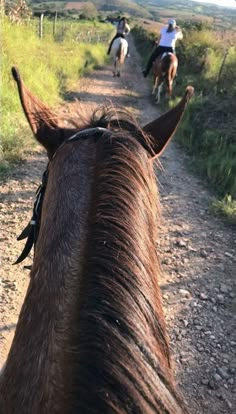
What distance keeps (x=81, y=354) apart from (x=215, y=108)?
7.77 meters

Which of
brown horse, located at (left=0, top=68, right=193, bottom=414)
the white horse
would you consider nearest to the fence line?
the white horse

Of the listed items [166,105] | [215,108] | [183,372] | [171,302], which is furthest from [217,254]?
[166,105]

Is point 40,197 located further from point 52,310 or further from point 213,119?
point 213,119

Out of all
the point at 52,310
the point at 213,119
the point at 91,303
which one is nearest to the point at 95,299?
the point at 91,303

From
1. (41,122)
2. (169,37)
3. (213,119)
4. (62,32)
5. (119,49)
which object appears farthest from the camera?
(62,32)

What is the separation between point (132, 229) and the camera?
114cm

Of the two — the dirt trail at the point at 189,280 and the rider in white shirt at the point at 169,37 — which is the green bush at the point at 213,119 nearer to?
the dirt trail at the point at 189,280

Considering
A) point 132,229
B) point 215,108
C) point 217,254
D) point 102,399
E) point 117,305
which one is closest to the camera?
point 102,399

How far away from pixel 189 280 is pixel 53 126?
2.68 m

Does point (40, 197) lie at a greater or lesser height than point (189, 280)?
greater

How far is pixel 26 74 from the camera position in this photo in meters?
8.28

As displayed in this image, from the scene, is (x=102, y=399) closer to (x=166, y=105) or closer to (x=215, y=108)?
(x=215, y=108)

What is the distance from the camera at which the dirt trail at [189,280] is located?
2.94 metres

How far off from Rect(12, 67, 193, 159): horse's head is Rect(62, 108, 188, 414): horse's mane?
24 cm
